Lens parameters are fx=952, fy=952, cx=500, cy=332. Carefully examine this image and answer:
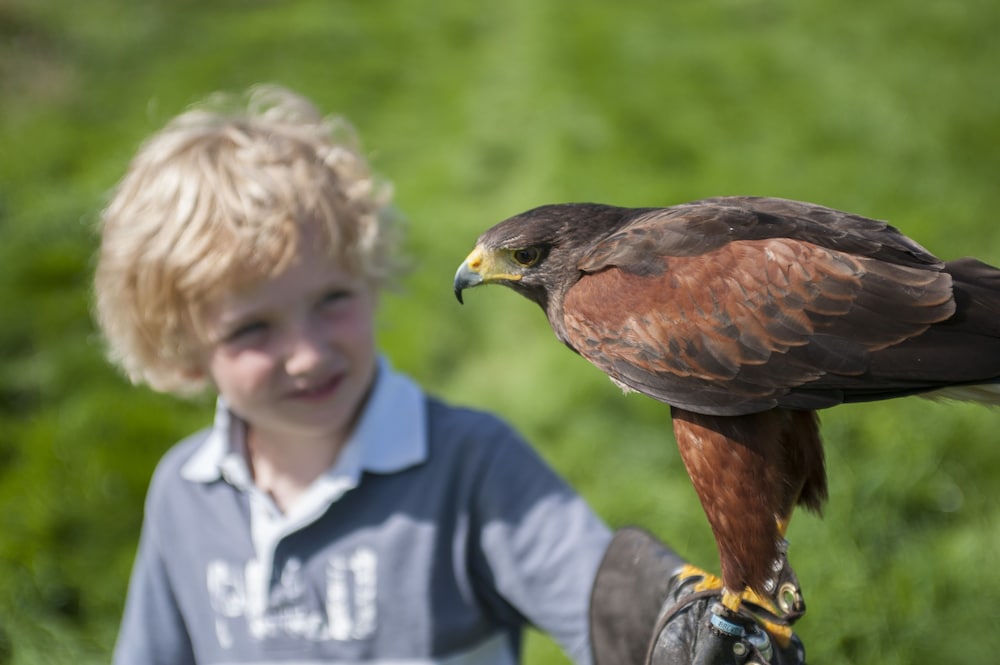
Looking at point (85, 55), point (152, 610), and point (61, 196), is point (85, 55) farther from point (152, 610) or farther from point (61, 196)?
point (152, 610)

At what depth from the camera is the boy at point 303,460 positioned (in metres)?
2.92

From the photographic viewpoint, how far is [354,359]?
303 centimetres

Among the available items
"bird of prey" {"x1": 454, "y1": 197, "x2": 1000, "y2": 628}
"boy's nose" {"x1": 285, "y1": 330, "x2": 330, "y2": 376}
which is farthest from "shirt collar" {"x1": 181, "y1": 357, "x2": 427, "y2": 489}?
"bird of prey" {"x1": 454, "y1": 197, "x2": 1000, "y2": 628}

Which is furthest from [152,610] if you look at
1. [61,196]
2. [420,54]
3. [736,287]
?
[420,54]

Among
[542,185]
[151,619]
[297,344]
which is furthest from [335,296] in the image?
[542,185]

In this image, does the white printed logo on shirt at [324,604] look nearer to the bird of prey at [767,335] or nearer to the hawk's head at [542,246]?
the hawk's head at [542,246]

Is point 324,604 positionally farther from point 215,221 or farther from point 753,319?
point 753,319

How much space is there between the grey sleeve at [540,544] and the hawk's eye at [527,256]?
3.16 ft

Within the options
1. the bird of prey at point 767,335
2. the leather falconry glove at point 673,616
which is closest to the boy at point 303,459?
the leather falconry glove at point 673,616

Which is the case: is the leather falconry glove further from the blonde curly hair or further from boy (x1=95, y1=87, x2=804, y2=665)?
the blonde curly hair

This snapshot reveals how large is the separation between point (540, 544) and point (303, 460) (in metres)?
0.90

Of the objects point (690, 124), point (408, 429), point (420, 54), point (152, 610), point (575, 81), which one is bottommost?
point (152, 610)

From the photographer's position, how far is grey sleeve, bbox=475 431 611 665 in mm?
2885

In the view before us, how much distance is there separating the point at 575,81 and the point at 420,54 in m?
2.54
